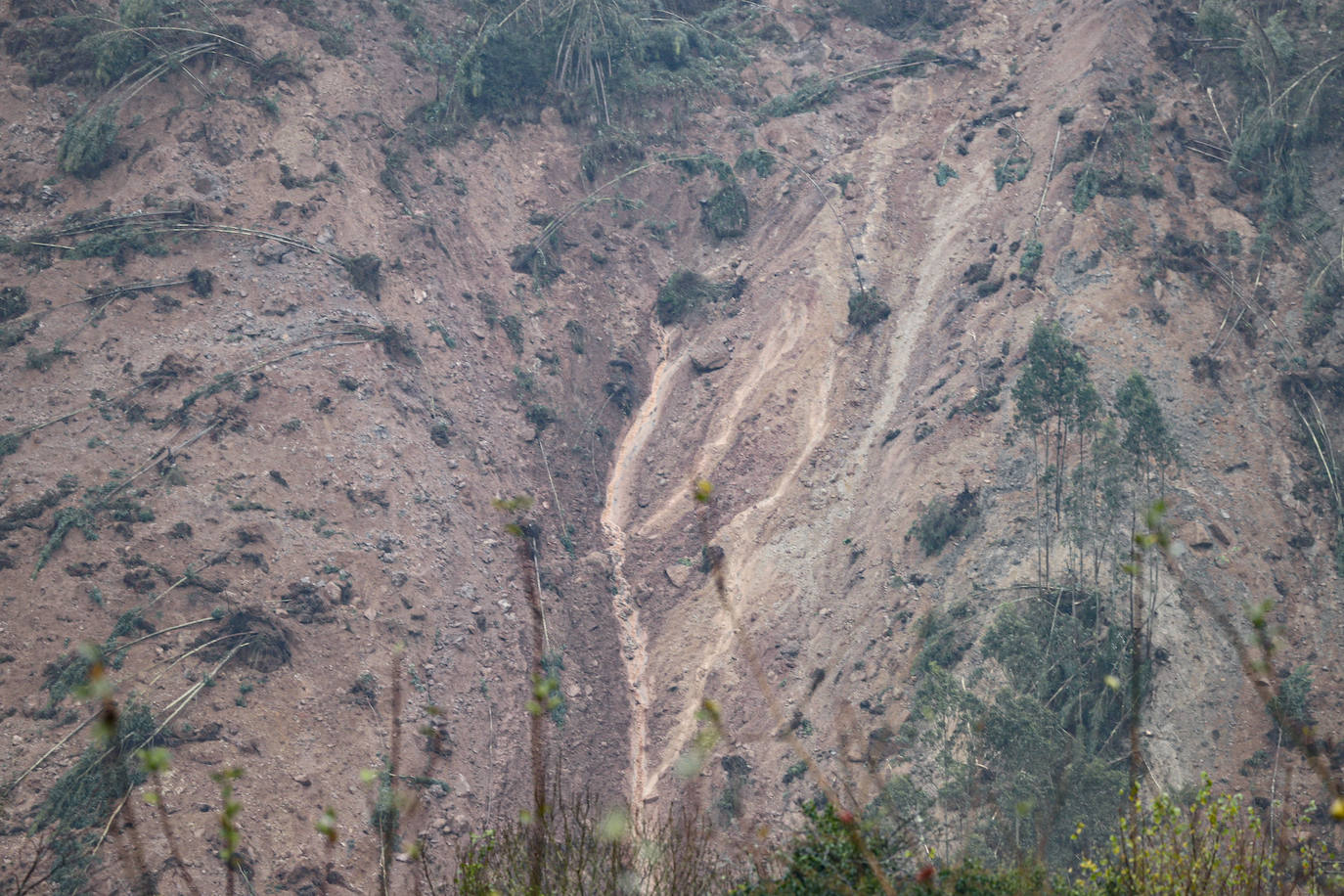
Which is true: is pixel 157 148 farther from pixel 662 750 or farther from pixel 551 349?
pixel 662 750

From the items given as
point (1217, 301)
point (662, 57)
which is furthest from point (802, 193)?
point (1217, 301)

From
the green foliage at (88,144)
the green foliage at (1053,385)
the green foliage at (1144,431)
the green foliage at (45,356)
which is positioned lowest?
the green foliage at (1144,431)

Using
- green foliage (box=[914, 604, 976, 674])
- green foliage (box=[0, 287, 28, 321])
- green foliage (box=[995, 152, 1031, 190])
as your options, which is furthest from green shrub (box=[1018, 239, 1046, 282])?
green foliage (box=[0, 287, 28, 321])

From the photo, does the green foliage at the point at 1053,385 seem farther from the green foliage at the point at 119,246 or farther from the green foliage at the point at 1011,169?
the green foliage at the point at 119,246

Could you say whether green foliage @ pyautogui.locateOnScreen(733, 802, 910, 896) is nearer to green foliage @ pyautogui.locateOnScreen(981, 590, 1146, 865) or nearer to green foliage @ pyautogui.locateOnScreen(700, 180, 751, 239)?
green foliage @ pyautogui.locateOnScreen(981, 590, 1146, 865)

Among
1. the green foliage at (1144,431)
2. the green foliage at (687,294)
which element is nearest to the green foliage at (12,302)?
the green foliage at (687,294)

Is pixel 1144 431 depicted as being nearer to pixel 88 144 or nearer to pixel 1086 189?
pixel 1086 189

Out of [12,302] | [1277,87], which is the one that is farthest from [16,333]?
[1277,87]
